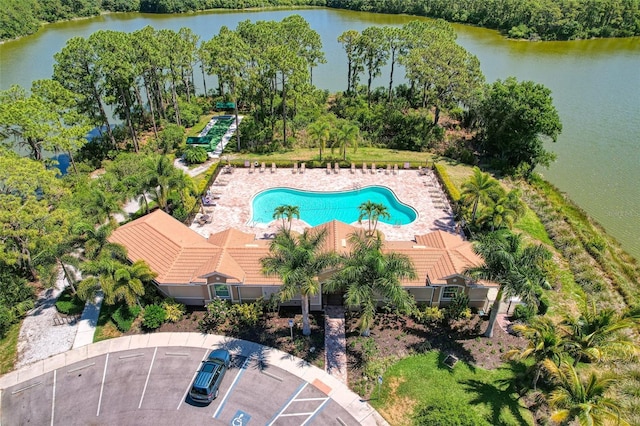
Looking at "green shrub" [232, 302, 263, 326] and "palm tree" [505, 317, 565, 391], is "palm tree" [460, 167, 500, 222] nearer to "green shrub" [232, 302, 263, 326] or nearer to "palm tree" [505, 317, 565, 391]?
"palm tree" [505, 317, 565, 391]

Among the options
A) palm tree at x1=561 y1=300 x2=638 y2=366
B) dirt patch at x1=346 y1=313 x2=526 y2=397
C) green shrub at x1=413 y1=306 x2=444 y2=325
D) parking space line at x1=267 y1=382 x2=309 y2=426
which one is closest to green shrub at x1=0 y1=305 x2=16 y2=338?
parking space line at x1=267 y1=382 x2=309 y2=426

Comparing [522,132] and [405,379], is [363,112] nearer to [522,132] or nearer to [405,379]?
[522,132]

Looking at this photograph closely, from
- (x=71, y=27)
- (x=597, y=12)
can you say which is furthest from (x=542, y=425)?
(x=71, y=27)

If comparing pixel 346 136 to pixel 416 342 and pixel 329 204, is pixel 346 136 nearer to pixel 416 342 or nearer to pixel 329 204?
pixel 329 204

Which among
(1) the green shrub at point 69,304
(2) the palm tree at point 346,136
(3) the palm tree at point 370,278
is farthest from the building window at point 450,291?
(1) the green shrub at point 69,304

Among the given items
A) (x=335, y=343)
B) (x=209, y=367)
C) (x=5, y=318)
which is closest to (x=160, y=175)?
(x=5, y=318)
